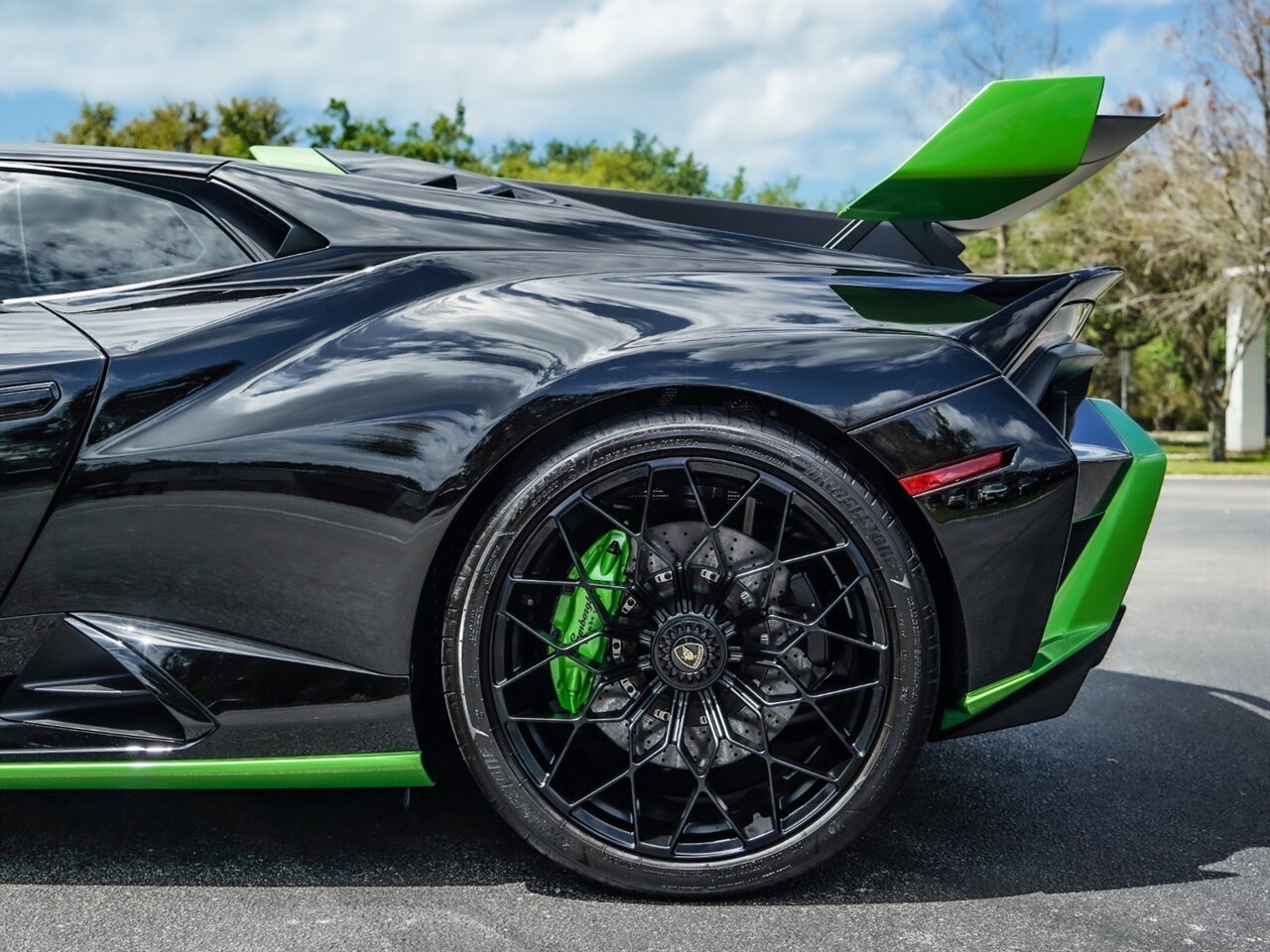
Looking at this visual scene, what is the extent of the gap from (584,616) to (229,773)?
26.7 inches

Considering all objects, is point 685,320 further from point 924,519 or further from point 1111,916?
point 1111,916

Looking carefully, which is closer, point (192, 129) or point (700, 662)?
point (700, 662)

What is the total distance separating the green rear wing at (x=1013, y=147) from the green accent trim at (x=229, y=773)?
140cm

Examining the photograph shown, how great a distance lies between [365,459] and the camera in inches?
72.8

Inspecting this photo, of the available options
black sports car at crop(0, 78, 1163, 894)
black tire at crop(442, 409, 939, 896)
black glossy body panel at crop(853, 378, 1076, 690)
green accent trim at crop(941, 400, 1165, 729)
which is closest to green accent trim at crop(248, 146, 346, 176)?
black sports car at crop(0, 78, 1163, 894)

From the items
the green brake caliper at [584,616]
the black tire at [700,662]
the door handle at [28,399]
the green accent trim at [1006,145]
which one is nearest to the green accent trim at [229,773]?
the black tire at [700,662]

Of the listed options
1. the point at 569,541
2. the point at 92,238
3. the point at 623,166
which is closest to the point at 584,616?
the point at 569,541

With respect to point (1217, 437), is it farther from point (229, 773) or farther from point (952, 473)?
point (229, 773)

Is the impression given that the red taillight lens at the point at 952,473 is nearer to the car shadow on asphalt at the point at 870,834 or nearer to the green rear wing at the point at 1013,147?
the green rear wing at the point at 1013,147

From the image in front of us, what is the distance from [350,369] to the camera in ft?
6.19

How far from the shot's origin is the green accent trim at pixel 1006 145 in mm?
1891

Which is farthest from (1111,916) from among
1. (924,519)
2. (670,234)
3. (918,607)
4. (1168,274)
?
(1168,274)

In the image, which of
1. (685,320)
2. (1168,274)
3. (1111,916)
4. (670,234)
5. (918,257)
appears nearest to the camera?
(1111,916)

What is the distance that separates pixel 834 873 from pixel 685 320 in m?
1.05
